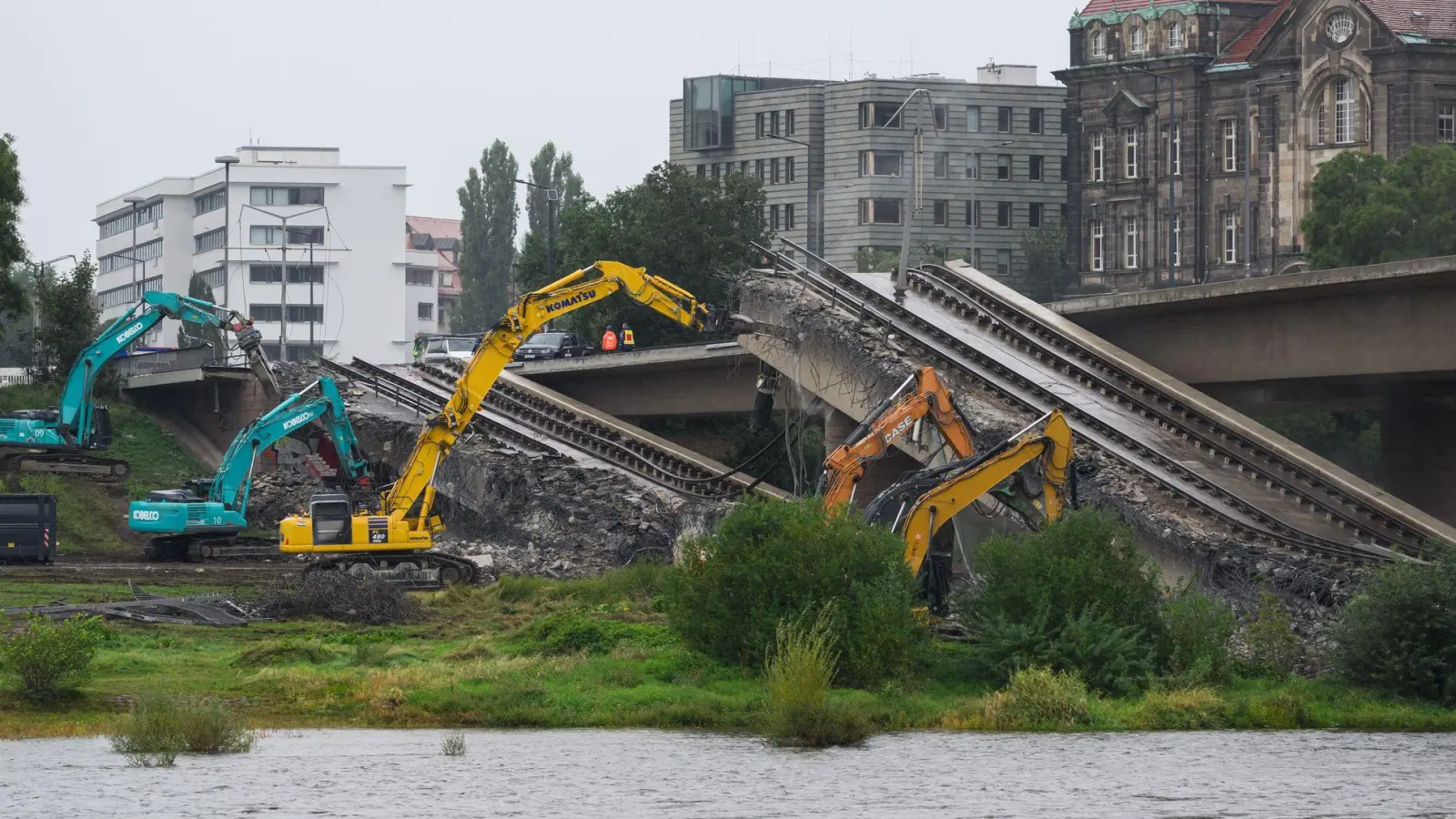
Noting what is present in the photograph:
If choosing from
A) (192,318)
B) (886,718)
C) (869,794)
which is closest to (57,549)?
(192,318)

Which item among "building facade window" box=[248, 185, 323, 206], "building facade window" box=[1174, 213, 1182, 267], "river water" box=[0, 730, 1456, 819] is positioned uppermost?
"building facade window" box=[248, 185, 323, 206]

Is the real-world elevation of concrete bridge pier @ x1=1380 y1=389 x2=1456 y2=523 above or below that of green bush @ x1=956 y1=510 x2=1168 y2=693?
above

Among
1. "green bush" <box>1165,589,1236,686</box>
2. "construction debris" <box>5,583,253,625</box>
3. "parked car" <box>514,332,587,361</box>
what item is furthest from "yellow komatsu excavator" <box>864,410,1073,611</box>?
"parked car" <box>514,332,587,361</box>

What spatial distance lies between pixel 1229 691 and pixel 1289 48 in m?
92.6

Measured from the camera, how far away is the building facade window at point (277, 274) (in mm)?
166500

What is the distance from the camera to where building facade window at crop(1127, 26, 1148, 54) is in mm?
135125

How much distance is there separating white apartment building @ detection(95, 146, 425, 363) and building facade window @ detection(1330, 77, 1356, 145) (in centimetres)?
6987

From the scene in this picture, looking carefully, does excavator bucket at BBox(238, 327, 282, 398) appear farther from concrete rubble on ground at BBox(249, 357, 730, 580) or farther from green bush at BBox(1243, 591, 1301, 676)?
green bush at BBox(1243, 591, 1301, 676)

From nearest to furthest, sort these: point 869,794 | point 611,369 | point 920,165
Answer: point 869,794
point 611,369
point 920,165

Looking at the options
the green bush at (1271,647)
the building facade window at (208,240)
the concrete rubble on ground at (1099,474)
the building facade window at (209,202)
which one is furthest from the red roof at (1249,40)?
the green bush at (1271,647)

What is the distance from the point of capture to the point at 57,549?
60156 mm

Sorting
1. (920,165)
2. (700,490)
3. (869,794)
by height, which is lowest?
(869,794)

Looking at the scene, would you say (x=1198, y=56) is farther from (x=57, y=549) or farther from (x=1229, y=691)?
(x=1229, y=691)

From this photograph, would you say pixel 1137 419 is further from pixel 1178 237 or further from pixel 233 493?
pixel 1178 237
